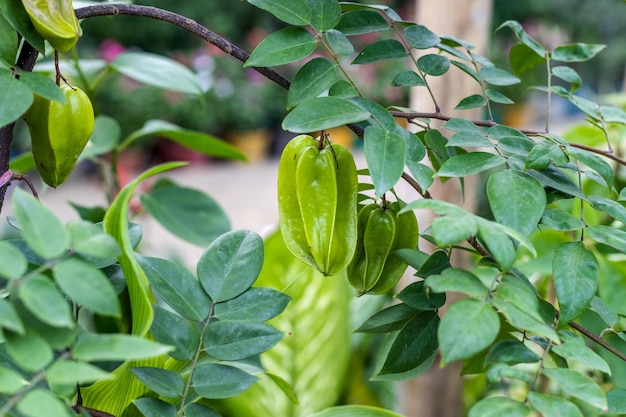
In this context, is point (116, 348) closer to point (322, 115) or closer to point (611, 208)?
point (322, 115)

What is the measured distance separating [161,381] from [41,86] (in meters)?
0.17

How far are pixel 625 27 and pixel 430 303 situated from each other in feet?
28.2

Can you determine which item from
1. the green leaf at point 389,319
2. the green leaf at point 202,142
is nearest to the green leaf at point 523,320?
the green leaf at point 389,319

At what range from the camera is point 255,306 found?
43 cm

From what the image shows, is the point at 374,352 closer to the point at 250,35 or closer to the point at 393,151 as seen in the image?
the point at 393,151

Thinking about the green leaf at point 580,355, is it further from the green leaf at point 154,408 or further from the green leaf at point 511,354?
the green leaf at point 154,408

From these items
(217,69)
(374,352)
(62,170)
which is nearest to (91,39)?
(217,69)

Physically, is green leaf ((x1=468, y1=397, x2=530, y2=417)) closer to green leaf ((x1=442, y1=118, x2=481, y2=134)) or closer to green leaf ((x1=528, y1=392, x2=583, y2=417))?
green leaf ((x1=528, y1=392, x2=583, y2=417))

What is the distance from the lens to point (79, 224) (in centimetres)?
32

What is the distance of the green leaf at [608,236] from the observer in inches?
15.4

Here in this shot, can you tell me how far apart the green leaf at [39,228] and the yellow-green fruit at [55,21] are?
0.12 m

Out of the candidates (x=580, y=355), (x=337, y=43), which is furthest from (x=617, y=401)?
(x=337, y=43)

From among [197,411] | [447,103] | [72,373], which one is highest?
[72,373]

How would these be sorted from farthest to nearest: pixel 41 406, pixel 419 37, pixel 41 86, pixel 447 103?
1. pixel 447 103
2. pixel 419 37
3. pixel 41 86
4. pixel 41 406
